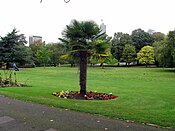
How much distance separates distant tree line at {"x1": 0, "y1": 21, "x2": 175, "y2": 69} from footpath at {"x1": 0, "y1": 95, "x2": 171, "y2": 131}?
13.9 feet

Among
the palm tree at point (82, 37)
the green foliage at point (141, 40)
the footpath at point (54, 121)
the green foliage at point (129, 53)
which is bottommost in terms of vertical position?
the footpath at point (54, 121)

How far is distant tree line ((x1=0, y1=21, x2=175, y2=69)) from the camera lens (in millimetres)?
10836

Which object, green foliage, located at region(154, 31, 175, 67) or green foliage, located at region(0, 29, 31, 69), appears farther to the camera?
green foliage, located at region(0, 29, 31, 69)

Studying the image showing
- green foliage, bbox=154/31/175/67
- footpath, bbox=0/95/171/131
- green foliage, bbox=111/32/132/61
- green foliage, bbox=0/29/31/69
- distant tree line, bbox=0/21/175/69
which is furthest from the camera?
green foliage, bbox=111/32/132/61

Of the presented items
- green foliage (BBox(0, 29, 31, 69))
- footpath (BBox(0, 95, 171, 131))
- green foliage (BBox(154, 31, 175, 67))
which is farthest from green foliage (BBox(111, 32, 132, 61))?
footpath (BBox(0, 95, 171, 131))

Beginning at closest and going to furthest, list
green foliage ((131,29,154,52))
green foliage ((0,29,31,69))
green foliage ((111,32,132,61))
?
1. green foliage ((0,29,31,69))
2. green foliage ((111,32,132,61))
3. green foliage ((131,29,154,52))

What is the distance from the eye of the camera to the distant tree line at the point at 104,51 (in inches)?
427

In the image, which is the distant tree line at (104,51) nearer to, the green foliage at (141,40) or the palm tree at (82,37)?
the green foliage at (141,40)

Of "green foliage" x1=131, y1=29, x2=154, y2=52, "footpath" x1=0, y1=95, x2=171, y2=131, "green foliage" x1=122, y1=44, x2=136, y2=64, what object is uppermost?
"green foliage" x1=131, y1=29, x2=154, y2=52

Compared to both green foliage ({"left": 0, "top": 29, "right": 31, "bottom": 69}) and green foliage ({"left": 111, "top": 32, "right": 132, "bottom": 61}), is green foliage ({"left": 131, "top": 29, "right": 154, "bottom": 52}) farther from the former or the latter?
green foliage ({"left": 0, "top": 29, "right": 31, "bottom": 69})

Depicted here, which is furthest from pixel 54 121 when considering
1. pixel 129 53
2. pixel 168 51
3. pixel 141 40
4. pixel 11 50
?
pixel 141 40

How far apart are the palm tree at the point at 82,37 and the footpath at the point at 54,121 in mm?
3841

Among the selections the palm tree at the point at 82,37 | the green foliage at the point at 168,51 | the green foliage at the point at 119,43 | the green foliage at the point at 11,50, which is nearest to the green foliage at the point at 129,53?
the green foliage at the point at 119,43

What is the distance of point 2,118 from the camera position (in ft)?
20.0
